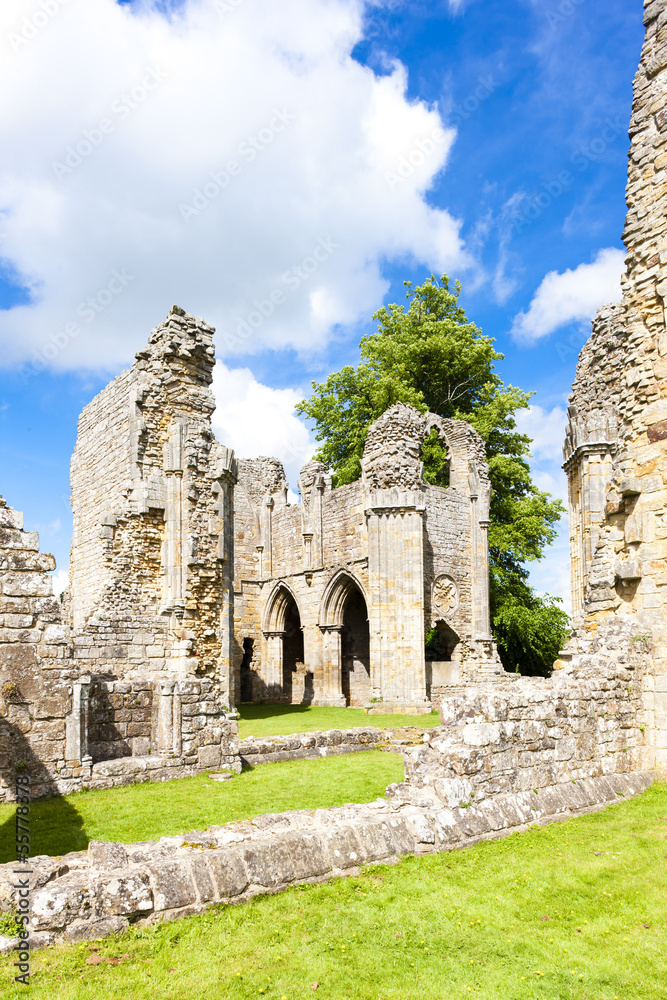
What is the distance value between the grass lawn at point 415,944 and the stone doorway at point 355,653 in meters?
20.8

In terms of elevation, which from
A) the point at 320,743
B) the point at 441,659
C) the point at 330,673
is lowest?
the point at 330,673

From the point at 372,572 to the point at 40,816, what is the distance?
46.1 feet

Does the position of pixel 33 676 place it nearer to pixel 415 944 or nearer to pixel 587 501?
pixel 415 944

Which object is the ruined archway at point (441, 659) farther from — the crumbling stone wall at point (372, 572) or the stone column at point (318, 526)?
the stone column at point (318, 526)

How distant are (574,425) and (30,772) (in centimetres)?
1050

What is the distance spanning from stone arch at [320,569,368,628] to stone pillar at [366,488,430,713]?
3.77m

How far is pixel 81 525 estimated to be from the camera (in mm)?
19266

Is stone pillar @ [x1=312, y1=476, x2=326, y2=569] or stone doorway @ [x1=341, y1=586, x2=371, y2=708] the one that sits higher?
stone pillar @ [x1=312, y1=476, x2=326, y2=569]

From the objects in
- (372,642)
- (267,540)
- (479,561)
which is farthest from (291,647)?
(372,642)

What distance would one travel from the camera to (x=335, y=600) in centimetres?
2439

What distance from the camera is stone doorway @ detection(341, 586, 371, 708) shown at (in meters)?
25.7

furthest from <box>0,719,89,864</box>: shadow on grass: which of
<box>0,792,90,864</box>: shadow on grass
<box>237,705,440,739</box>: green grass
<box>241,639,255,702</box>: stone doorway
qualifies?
<box>241,639,255,702</box>: stone doorway

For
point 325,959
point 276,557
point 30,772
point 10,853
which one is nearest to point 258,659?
point 276,557

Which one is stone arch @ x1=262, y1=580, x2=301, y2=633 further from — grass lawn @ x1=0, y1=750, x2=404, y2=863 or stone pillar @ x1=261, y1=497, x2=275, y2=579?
grass lawn @ x1=0, y1=750, x2=404, y2=863
